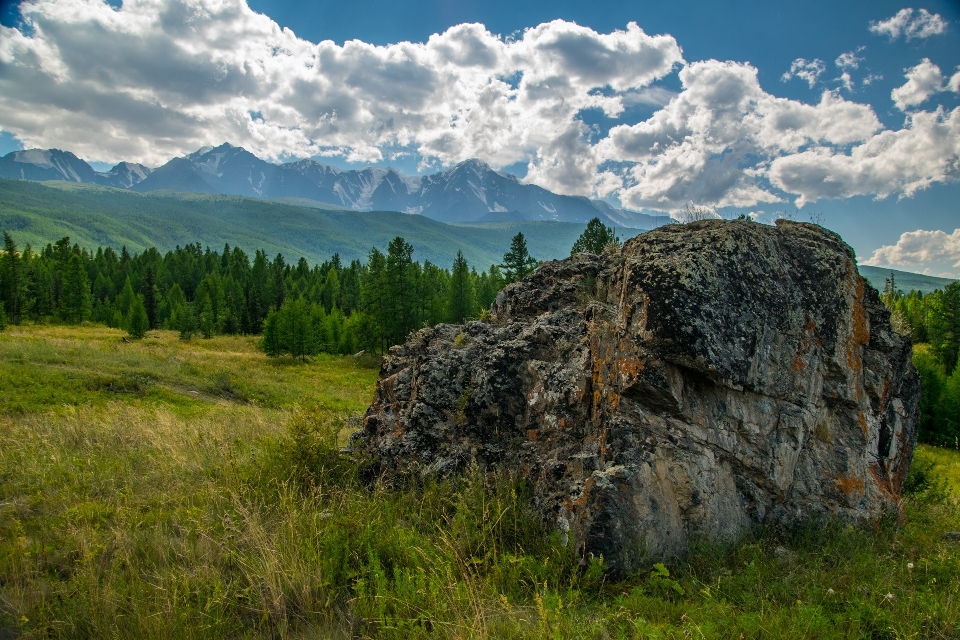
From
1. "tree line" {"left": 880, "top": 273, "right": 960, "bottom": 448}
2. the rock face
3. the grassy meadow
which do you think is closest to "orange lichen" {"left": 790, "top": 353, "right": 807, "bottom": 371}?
Answer: the rock face

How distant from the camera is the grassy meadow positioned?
3.72 metres

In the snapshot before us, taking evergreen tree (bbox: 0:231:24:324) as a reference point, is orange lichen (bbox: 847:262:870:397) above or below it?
above

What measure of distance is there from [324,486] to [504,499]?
7.77 feet

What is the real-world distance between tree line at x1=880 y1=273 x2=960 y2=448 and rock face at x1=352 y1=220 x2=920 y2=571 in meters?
1.78

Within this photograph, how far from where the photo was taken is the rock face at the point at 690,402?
520 centimetres

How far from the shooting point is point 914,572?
479 cm

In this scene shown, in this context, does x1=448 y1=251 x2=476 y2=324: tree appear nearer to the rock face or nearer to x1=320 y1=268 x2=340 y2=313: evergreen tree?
x1=320 y1=268 x2=340 y2=313: evergreen tree

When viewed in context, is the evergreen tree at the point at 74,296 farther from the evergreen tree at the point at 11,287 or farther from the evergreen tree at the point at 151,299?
the evergreen tree at the point at 151,299

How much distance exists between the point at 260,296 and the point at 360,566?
8861cm

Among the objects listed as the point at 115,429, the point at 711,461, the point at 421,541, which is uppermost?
the point at 711,461

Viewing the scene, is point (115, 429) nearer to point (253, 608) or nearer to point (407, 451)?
point (407, 451)

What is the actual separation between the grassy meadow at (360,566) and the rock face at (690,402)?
1.37 feet

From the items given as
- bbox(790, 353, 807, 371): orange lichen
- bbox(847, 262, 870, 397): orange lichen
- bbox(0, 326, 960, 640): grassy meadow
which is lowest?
bbox(0, 326, 960, 640): grassy meadow

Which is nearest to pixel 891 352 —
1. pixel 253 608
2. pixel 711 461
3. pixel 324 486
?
pixel 711 461
